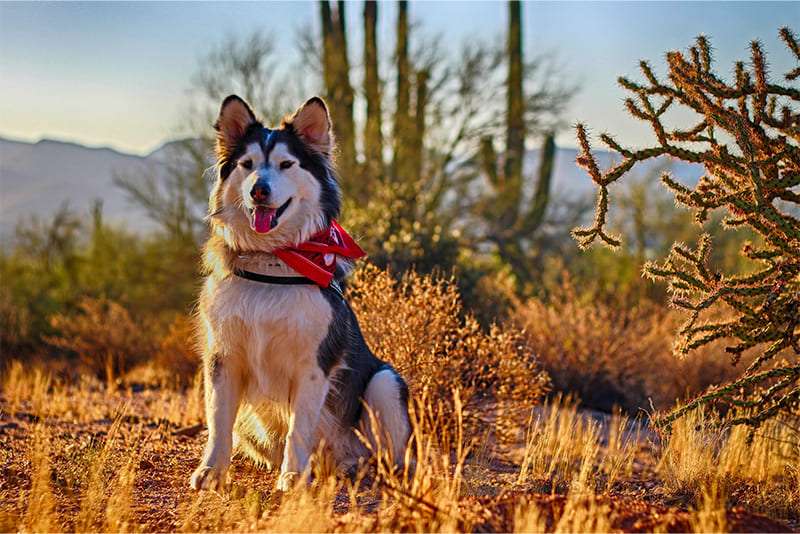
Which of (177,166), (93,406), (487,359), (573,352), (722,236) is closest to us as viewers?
(487,359)

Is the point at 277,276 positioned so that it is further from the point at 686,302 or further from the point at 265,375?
the point at 686,302

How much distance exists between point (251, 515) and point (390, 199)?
10708 millimetres

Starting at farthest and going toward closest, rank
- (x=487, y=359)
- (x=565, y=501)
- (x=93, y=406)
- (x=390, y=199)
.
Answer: (x=390, y=199), (x=93, y=406), (x=487, y=359), (x=565, y=501)

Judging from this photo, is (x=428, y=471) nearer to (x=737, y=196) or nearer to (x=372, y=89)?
(x=737, y=196)

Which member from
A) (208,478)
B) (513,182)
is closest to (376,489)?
(208,478)

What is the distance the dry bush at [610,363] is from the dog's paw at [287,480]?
18.2ft

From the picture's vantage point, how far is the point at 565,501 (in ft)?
15.4

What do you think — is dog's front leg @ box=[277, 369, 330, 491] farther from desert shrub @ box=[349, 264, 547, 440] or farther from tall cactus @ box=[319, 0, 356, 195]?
tall cactus @ box=[319, 0, 356, 195]

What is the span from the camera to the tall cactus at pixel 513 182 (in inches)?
938

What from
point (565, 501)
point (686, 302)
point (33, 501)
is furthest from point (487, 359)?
point (33, 501)

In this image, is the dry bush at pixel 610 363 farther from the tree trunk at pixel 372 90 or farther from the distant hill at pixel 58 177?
the distant hill at pixel 58 177

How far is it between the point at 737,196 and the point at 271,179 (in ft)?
10.2

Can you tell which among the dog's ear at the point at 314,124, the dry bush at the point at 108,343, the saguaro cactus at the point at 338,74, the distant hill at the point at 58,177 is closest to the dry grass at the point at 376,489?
the dog's ear at the point at 314,124

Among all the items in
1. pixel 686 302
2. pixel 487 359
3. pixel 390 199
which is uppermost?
pixel 390 199
